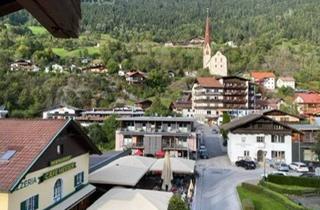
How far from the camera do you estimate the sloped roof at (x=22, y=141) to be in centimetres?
1470

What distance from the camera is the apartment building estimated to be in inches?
1703

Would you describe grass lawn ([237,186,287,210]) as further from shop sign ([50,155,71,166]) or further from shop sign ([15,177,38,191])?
shop sign ([15,177,38,191])

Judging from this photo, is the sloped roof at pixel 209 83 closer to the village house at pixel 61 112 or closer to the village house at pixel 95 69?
the village house at pixel 61 112

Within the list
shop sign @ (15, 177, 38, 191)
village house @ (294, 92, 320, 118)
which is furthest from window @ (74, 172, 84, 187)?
village house @ (294, 92, 320, 118)

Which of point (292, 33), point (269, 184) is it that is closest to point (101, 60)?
point (292, 33)

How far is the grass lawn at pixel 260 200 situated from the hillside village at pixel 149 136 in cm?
11

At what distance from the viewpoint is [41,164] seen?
16578mm

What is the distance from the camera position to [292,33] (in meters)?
144

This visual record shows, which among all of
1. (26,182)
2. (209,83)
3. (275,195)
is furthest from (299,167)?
(209,83)

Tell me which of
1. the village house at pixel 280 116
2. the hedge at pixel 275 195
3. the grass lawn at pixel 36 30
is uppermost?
the grass lawn at pixel 36 30

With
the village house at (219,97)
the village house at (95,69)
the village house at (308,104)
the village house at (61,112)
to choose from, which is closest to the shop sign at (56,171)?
the village house at (61,112)

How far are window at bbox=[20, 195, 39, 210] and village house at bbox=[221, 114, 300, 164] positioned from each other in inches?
1137

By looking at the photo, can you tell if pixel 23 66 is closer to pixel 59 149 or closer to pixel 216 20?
pixel 59 149

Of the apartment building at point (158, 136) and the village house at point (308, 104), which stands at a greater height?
the village house at point (308, 104)
